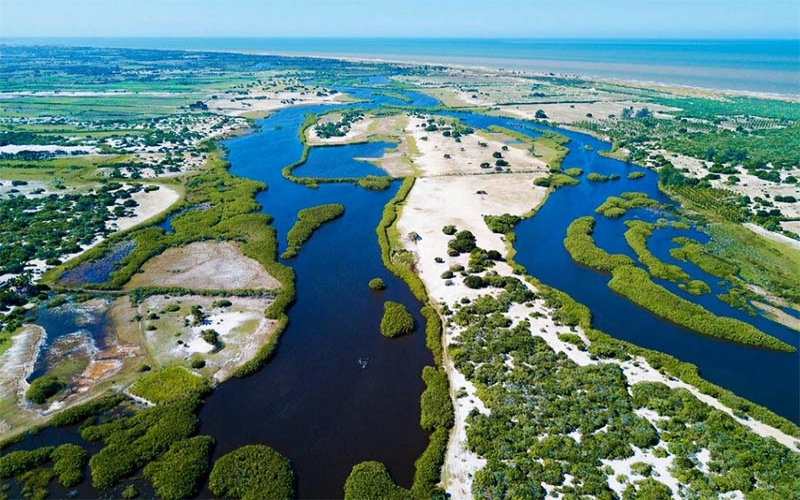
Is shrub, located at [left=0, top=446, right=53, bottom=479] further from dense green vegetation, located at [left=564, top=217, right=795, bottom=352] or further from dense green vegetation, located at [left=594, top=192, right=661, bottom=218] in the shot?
dense green vegetation, located at [left=594, top=192, right=661, bottom=218]

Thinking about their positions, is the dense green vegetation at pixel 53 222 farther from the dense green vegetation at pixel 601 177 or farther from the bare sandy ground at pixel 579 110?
the bare sandy ground at pixel 579 110

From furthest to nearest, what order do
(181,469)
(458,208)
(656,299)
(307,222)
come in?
(458,208), (307,222), (656,299), (181,469)

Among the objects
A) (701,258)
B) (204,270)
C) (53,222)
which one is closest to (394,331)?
(204,270)

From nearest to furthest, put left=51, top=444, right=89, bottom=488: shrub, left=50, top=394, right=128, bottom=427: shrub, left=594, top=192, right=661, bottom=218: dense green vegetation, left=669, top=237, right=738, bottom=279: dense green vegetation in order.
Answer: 1. left=51, top=444, right=89, bottom=488: shrub
2. left=50, top=394, right=128, bottom=427: shrub
3. left=669, top=237, right=738, bottom=279: dense green vegetation
4. left=594, top=192, right=661, bottom=218: dense green vegetation

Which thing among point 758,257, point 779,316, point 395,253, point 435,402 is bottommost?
point 435,402

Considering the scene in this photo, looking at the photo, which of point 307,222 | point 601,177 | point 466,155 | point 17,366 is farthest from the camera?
point 466,155

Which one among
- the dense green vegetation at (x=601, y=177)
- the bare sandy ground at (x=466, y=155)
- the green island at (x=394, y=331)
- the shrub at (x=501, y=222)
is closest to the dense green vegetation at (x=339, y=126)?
the bare sandy ground at (x=466, y=155)

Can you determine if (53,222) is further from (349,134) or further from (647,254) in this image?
(647,254)

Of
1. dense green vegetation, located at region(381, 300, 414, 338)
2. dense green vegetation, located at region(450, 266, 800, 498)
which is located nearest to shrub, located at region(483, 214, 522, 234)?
dense green vegetation, located at region(381, 300, 414, 338)
